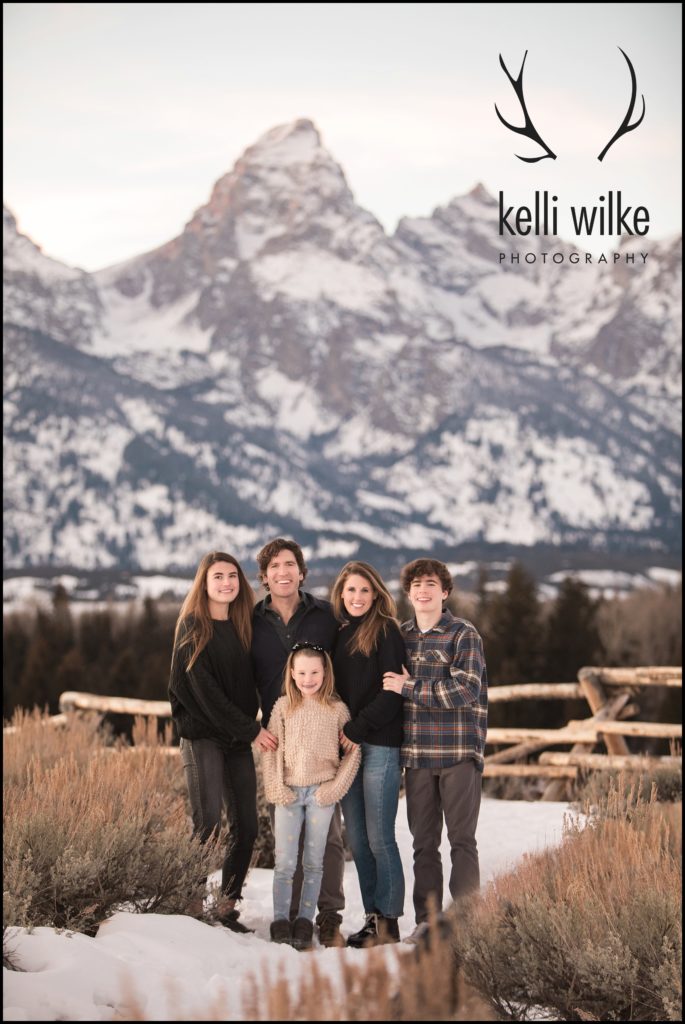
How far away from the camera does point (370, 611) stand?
470 centimetres

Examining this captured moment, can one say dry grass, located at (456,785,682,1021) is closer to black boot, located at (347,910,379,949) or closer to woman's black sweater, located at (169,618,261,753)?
black boot, located at (347,910,379,949)

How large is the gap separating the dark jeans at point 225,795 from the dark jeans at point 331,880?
9.9 inches

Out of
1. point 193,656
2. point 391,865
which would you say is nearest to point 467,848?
point 391,865

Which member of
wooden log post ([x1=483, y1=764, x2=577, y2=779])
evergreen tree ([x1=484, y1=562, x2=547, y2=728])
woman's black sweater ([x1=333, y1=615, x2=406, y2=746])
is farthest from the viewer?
evergreen tree ([x1=484, y1=562, x2=547, y2=728])

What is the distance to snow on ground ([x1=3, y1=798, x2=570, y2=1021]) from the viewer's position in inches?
116

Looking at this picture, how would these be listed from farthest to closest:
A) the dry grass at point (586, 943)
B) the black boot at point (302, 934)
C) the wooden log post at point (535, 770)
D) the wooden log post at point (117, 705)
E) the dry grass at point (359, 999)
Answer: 1. the wooden log post at point (117, 705)
2. the wooden log post at point (535, 770)
3. the black boot at point (302, 934)
4. the dry grass at point (586, 943)
5. the dry grass at point (359, 999)

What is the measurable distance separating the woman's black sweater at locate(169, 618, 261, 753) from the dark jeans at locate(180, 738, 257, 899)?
0.05 meters

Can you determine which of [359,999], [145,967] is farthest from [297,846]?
[359,999]

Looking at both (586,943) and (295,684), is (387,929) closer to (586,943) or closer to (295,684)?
(295,684)

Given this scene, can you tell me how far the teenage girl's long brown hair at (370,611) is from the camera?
4617 millimetres

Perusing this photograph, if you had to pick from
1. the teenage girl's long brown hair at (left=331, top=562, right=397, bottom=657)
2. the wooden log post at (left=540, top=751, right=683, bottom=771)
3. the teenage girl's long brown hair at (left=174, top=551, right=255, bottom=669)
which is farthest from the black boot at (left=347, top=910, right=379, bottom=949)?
the wooden log post at (left=540, top=751, right=683, bottom=771)

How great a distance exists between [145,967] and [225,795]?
138cm

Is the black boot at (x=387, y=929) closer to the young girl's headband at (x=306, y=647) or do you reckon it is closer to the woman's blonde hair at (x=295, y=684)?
the woman's blonde hair at (x=295, y=684)

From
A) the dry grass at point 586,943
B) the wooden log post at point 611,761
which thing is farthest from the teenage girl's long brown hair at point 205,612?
the wooden log post at point 611,761
